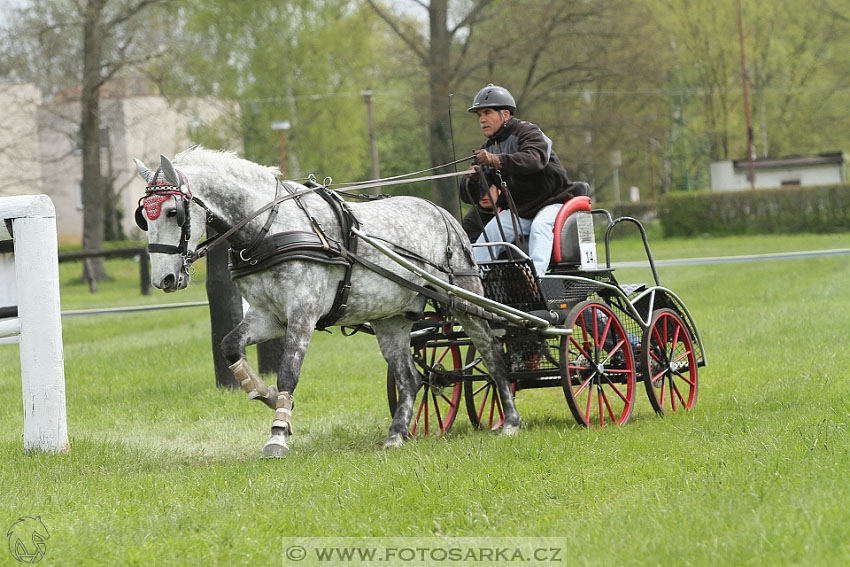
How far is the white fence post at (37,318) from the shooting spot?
6938mm

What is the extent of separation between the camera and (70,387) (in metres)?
11.5

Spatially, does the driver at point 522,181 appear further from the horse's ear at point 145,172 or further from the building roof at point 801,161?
the building roof at point 801,161

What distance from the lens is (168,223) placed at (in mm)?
6309

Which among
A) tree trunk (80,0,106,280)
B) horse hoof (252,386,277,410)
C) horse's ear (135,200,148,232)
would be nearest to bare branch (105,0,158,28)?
tree trunk (80,0,106,280)

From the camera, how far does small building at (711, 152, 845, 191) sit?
174 feet

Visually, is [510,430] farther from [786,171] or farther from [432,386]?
[786,171]

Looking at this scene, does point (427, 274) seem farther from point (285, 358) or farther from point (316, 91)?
point (316, 91)

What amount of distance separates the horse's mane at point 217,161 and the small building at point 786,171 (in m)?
48.7

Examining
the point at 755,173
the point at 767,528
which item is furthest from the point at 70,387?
the point at 755,173

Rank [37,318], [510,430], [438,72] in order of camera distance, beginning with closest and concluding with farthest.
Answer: [37,318] < [510,430] < [438,72]

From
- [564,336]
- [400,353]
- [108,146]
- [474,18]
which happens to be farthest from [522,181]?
[108,146]

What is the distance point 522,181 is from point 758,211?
3441cm

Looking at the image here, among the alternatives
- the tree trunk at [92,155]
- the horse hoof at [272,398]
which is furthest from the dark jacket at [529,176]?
the tree trunk at [92,155]

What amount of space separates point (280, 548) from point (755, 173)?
172ft
